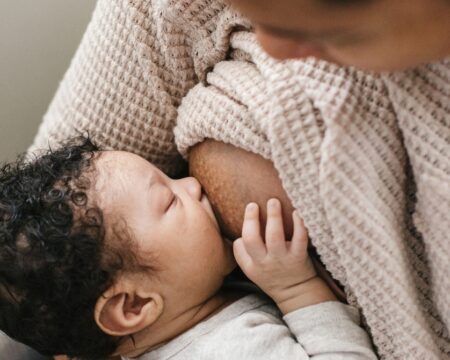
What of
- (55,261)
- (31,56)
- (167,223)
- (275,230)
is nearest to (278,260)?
(275,230)

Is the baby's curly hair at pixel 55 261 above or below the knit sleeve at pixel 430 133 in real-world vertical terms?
below

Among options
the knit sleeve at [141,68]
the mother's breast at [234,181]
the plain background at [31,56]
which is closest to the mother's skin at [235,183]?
the mother's breast at [234,181]

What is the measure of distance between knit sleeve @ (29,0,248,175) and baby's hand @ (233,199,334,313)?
0.70 ft

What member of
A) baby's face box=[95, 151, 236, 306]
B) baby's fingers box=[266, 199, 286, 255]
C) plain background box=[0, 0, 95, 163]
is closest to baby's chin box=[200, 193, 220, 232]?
baby's face box=[95, 151, 236, 306]

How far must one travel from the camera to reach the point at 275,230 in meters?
0.65

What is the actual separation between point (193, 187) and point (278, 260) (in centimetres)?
15

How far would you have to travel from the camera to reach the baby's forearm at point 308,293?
0.70 m

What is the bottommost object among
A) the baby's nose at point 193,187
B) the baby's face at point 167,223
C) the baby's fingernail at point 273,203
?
the baby's face at point 167,223

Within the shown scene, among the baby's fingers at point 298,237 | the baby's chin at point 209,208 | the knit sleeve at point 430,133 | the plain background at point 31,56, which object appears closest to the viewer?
the knit sleeve at point 430,133

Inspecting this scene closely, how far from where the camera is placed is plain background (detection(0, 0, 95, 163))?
115cm

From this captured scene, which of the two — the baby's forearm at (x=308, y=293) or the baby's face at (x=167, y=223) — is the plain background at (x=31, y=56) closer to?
the baby's face at (x=167, y=223)

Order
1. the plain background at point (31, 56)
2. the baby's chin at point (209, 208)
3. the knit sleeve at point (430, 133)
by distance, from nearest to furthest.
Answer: the knit sleeve at point (430, 133) → the baby's chin at point (209, 208) → the plain background at point (31, 56)

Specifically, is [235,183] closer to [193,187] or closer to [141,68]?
[193,187]

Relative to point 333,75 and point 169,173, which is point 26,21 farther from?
point 333,75
